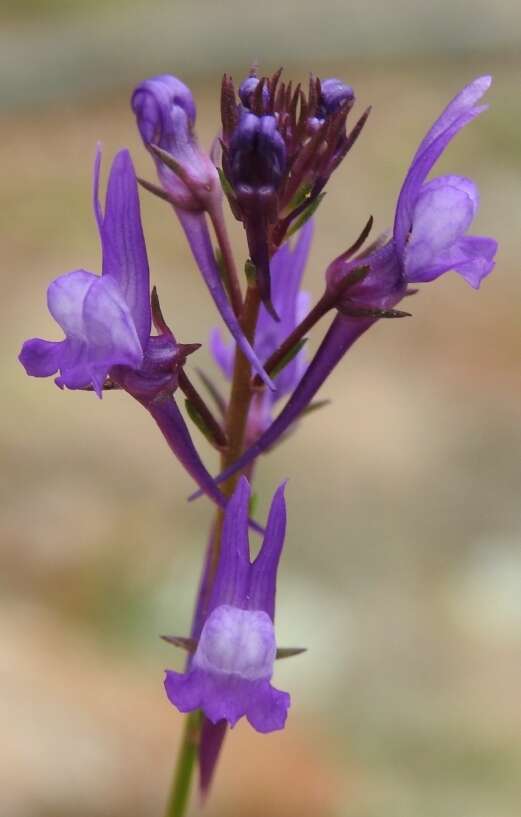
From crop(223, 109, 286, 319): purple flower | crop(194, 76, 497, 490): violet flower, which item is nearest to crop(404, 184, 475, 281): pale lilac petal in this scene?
crop(194, 76, 497, 490): violet flower

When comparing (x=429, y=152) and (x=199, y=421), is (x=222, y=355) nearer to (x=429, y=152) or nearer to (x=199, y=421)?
(x=199, y=421)

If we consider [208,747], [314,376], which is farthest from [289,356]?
[208,747]

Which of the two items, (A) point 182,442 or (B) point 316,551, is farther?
(B) point 316,551

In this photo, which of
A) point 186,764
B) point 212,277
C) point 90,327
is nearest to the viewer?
point 90,327

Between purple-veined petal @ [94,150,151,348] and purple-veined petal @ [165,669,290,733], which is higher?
purple-veined petal @ [94,150,151,348]

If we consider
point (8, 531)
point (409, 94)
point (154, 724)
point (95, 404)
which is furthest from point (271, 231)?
point (409, 94)

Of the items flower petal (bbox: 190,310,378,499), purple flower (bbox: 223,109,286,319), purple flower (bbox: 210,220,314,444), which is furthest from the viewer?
purple flower (bbox: 210,220,314,444)

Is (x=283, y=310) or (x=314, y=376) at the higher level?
(x=283, y=310)

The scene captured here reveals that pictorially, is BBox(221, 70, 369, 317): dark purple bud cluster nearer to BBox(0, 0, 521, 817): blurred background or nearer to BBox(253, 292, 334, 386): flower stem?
BBox(253, 292, 334, 386): flower stem

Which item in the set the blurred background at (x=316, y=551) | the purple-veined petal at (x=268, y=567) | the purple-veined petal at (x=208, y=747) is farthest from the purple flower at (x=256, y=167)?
the blurred background at (x=316, y=551)
